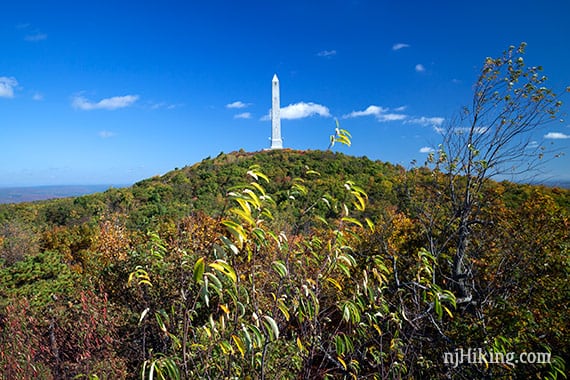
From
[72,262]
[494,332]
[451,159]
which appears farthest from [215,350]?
[72,262]

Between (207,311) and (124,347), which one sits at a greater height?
(207,311)

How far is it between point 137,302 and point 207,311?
130cm

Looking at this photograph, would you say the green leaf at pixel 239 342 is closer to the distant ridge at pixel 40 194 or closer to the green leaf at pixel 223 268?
the green leaf at pixel 223 268

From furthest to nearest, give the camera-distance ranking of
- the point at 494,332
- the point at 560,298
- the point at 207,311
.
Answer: the point at 207,311
the point at 560,298
the point at 494,332

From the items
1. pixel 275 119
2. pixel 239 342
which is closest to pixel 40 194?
pixel 275 119

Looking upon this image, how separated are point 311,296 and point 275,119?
45.1 metres

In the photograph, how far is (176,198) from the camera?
100ft

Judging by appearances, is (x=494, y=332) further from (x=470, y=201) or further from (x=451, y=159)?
(x=451, y=159)

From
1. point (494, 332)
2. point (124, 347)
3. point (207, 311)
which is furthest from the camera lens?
point (207, 311)

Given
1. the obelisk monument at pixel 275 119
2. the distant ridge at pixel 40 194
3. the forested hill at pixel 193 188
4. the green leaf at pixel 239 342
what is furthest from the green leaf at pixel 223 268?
the obelisk monument at pixel 275 119

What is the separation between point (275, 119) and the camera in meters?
45.9

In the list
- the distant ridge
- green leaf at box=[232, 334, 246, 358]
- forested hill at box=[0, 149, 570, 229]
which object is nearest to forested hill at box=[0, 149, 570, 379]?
green leaf at box=[232, 334, 246, 358]

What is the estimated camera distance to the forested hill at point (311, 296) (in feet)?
6.15

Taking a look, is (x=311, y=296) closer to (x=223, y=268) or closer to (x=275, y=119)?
(x=223, y=268)
